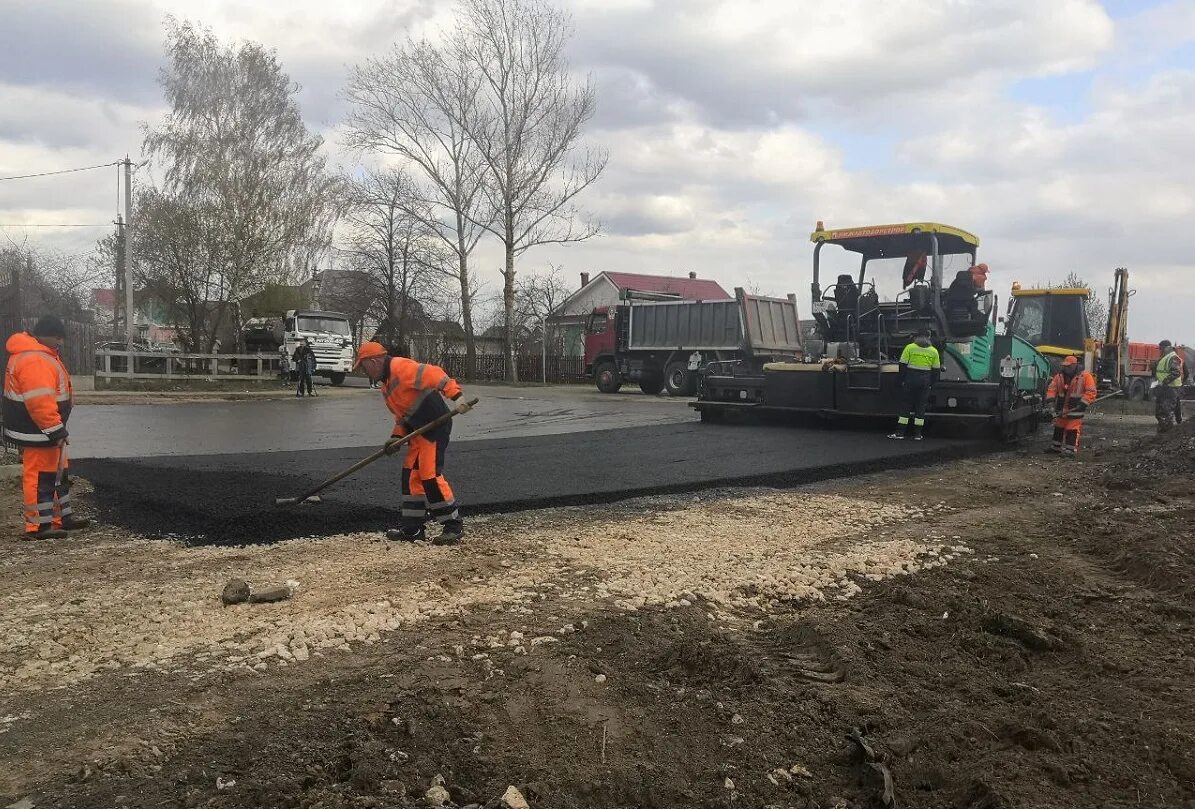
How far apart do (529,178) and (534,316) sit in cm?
997

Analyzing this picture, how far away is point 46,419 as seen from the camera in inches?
232

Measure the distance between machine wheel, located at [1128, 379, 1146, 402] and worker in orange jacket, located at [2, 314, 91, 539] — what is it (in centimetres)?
2532

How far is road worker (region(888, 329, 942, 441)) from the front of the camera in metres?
10.3

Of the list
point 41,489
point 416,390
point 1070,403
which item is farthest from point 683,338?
point 41,489

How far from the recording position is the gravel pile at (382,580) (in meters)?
3.56

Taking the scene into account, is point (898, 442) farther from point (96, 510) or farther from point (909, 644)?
point (96, 510)

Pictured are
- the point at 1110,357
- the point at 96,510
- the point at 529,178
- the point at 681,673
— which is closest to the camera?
the point at 681,673

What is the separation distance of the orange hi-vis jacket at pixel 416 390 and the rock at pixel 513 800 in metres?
3.30

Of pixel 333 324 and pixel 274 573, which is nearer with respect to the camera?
pixel 274 573

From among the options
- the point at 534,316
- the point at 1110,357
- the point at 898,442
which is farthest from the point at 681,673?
the point at 534,316

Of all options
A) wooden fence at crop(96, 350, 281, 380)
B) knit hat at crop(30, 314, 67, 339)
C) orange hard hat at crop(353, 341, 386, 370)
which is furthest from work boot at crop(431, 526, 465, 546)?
wooden fence at crop(96, 350, 281, 380)

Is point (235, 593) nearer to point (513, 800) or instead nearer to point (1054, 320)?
point (513, 800)

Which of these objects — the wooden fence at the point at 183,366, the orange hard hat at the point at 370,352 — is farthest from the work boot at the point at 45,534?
the wooden fence at the point at 183,366

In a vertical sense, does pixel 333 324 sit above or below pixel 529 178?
below
